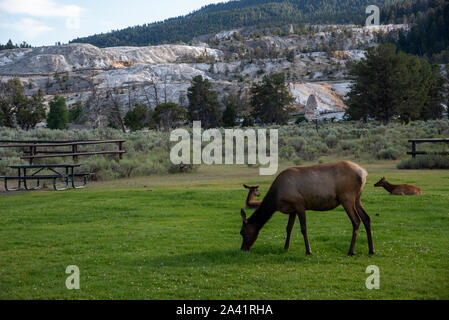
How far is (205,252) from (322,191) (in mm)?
2225

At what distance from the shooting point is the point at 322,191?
7668 millimetres

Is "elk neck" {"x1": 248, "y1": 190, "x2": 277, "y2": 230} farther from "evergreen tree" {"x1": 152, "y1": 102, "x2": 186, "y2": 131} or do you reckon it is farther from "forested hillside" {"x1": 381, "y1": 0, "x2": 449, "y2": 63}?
"forested hillside" {"x1": 381, "y1": 0, "x2": 449, "y2": 63}

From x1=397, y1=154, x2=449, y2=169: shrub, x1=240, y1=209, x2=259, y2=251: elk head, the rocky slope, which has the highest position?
the rocky slope

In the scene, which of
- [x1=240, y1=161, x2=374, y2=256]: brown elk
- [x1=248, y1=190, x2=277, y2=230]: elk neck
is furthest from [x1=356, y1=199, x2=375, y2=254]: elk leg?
[x1=248, y1=190, x2=277, y2=230]: elk neck

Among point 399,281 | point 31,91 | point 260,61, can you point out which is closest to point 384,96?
point 399,281

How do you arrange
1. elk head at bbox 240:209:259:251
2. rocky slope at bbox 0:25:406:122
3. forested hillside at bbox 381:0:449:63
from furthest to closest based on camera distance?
1. forested hillside at bbox 381:0:449:63
2. rocky slope at bbox 0:25:406:122
3. elk head at bbox 240:209:259:251

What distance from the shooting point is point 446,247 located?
26.8 ft

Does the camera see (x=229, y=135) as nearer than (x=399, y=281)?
No

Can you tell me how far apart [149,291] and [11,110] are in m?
60.9

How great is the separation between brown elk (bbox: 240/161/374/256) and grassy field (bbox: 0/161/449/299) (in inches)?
27.2

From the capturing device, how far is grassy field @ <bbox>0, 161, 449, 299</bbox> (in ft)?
20.6

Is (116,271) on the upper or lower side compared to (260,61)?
lower
